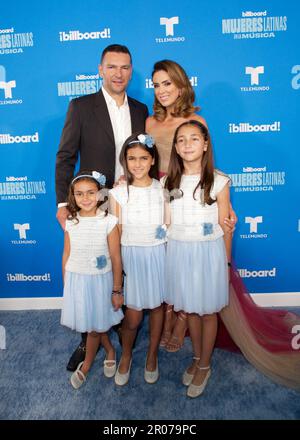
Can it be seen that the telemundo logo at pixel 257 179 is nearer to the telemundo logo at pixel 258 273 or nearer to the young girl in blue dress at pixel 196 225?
the telemundo logo at pixel 258 273

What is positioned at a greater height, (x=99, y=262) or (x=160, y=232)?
(x=160, y=232)

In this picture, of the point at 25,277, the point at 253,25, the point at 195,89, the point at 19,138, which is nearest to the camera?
the point at 253,25

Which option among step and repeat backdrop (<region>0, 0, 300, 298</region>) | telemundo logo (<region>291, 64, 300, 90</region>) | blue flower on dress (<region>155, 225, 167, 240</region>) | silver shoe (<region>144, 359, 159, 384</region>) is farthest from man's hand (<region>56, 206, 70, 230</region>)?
telemundo logo (<region>291, 64, 300, 90</region>)

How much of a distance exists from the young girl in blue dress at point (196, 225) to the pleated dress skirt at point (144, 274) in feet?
0.17

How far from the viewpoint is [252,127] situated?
Result: 9.19 feet

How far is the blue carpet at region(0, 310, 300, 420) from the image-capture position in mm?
1948

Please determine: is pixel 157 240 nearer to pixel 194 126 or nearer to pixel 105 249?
pixel 105 249

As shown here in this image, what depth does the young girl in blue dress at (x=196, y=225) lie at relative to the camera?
6.20 ft

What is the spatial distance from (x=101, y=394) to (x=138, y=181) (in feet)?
3.89

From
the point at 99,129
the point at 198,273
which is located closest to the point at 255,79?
the point at 99,129

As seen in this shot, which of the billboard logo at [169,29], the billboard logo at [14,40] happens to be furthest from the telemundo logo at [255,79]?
the billboard logo at [14,40]

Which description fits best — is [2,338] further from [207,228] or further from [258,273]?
[258,273]

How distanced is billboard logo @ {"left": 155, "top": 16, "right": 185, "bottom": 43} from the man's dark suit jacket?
0.74 m

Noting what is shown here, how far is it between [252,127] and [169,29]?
907mm
